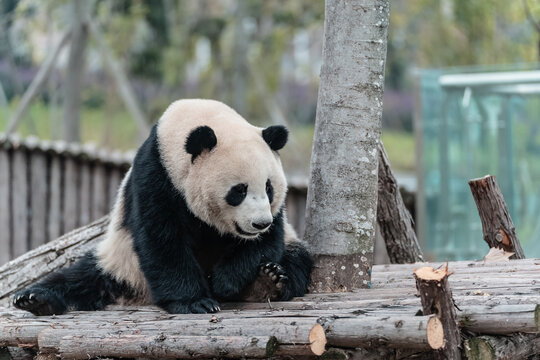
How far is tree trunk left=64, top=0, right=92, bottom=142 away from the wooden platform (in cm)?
551

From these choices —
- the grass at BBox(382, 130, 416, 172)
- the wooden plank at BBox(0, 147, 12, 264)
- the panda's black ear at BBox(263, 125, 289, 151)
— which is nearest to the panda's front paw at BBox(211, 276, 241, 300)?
the panda's black ear at BBox(263, 125, 289, 151)

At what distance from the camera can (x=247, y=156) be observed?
12.2 feet

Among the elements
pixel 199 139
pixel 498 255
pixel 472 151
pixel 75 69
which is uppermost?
pixel 75 69

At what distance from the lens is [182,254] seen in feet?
12.7

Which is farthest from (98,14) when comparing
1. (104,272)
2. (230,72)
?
(104,272)

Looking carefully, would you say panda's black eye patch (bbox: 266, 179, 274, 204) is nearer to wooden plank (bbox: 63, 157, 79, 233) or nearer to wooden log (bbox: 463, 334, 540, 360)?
wooden log (bbox: 463, 334, 540, 360)

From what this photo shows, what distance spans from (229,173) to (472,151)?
4925 millimetres

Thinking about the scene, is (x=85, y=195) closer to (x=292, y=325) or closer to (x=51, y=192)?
(x=51, y=192)

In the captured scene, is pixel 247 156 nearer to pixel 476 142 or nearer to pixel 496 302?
pixel 496 302

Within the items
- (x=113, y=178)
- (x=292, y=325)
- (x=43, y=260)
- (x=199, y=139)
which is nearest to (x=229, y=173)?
(x=199, y=139)

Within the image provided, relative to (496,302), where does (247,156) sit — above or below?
above

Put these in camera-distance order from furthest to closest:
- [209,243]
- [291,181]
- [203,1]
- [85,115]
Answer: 1. [85,115]
2. [203,1]
3. [291,181]
4. [209,243]

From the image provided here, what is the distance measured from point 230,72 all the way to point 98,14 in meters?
2.58

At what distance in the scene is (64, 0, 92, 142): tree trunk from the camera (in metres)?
8.89
